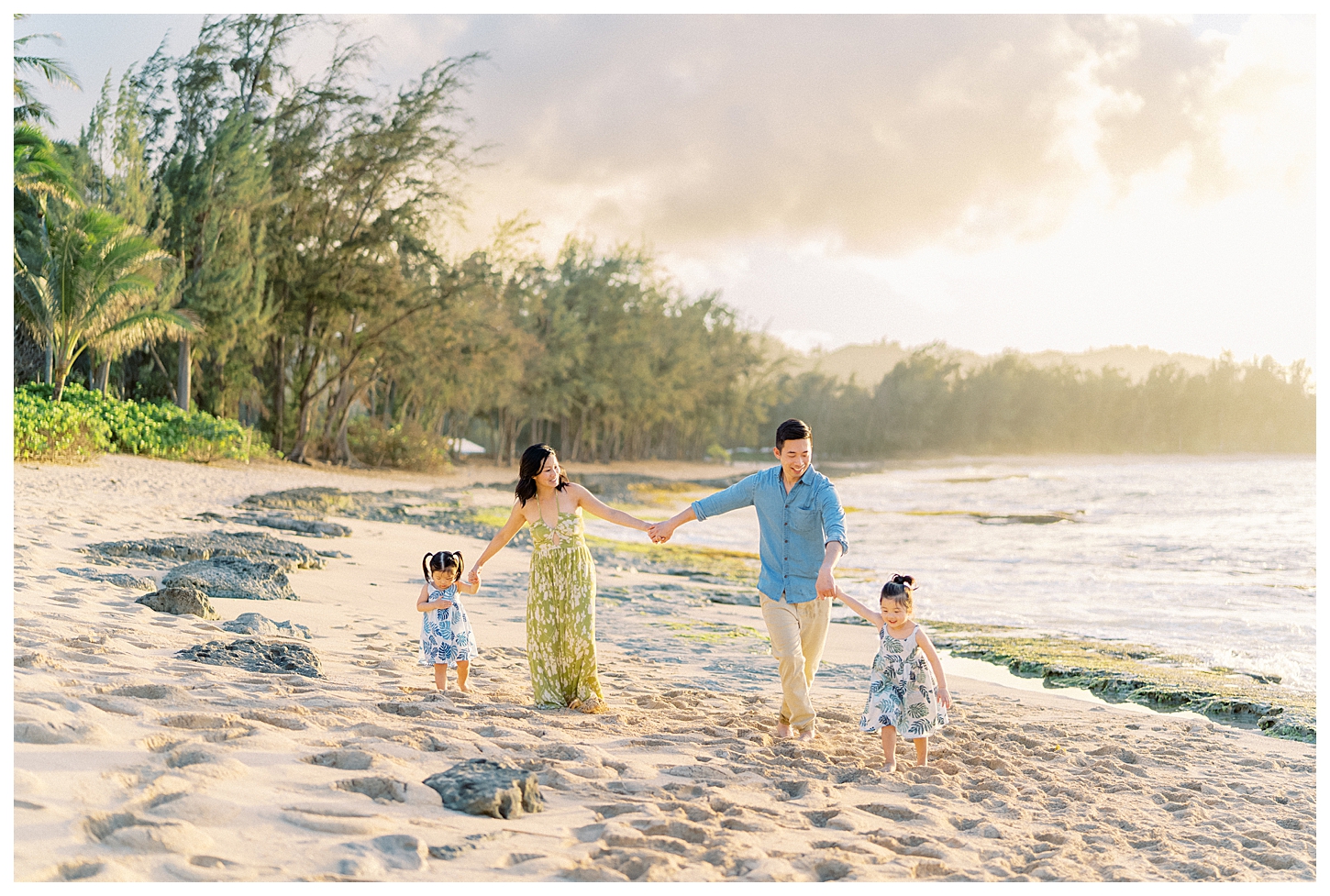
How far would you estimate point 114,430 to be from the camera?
19.5 metres

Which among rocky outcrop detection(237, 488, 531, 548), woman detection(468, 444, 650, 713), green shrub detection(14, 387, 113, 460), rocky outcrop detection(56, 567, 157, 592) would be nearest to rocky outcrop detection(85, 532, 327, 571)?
rocky outcrop detection(56, 567, 157, 592)

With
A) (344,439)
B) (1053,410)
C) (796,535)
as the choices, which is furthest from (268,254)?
(1053,410)

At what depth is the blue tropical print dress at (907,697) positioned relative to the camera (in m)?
4.76

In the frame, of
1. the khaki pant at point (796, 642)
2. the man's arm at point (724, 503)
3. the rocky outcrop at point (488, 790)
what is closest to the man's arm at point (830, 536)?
the khaki pant at point (796, 642)

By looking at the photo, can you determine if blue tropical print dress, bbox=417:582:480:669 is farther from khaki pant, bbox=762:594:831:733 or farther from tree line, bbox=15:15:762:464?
tree line, bbox=15:15:762:464

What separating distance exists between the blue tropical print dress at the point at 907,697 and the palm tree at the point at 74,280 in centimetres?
1946

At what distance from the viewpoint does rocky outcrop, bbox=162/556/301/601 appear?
7.16 m

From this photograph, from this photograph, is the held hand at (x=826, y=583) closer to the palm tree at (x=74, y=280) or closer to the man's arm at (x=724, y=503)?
the man's arm at (x=724, y=503)

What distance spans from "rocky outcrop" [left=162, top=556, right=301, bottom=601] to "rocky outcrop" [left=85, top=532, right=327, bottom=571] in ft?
1.05

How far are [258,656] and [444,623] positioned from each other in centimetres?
107

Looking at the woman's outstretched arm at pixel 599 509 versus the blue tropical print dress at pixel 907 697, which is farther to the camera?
the woman's outstretched arm at pixel 599 509

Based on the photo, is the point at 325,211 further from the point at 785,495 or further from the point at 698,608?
the point at 785,495

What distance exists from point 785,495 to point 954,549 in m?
14.0

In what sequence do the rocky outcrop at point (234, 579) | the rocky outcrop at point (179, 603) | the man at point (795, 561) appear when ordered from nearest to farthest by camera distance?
the man at point (795, 561)
the rocky outcrop at point (179, 603)
the rocky outcrop at point (234, 579)
